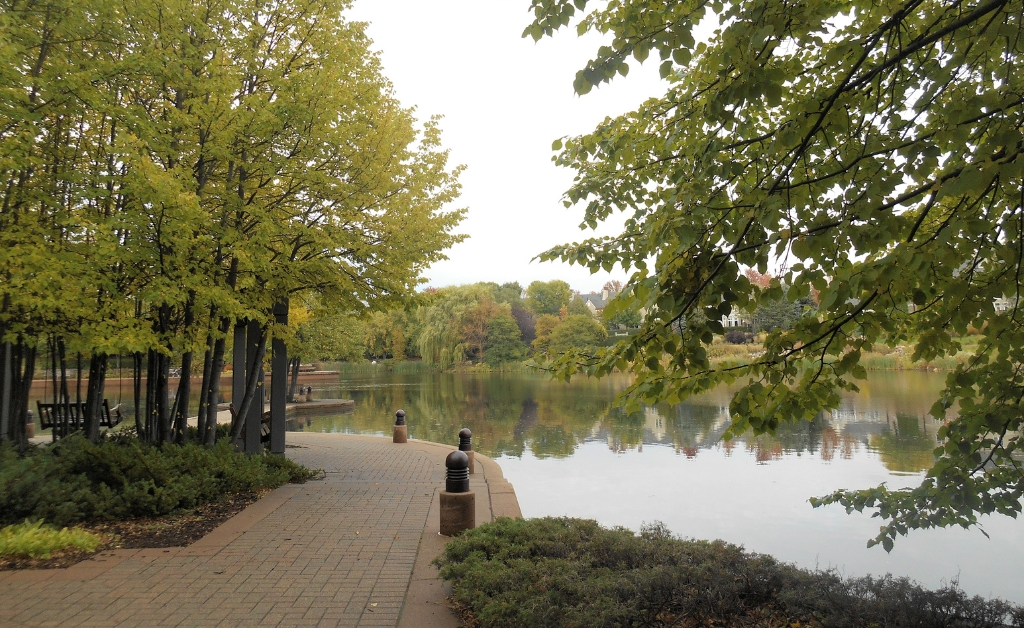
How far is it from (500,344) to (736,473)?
5134cm

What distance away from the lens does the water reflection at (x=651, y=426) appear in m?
15.0

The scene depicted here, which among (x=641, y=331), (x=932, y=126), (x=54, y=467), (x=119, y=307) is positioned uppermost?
(x=932, y=126)

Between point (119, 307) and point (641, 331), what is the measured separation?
711cm

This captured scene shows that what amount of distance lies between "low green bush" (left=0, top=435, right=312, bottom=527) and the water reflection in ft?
22.8

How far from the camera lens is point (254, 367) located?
10.2m

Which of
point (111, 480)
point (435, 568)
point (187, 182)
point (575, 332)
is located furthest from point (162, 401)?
point (575, 332)

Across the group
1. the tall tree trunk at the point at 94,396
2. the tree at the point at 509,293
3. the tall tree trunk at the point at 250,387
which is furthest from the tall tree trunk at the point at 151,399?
the tree at the point at 509,293

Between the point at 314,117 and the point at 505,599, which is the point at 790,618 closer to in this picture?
the point at 505,599

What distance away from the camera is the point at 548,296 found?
315 ft

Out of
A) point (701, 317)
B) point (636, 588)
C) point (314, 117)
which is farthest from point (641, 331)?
point (314, 117)

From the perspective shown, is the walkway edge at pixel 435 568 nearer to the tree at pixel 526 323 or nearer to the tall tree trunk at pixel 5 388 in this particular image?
the tall tree trunk at pixel 5 388

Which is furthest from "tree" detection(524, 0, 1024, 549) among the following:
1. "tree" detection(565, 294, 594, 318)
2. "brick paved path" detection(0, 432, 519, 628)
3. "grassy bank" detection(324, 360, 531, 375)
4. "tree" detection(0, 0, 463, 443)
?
"tree" detection(565, 294, 594, 318)

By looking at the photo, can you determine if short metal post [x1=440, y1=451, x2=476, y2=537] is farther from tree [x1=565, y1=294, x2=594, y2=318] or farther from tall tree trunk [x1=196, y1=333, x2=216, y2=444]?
tree [x1=565, y1=294, x2=594, y2=318]

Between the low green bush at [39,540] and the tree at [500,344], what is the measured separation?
5668 cm
